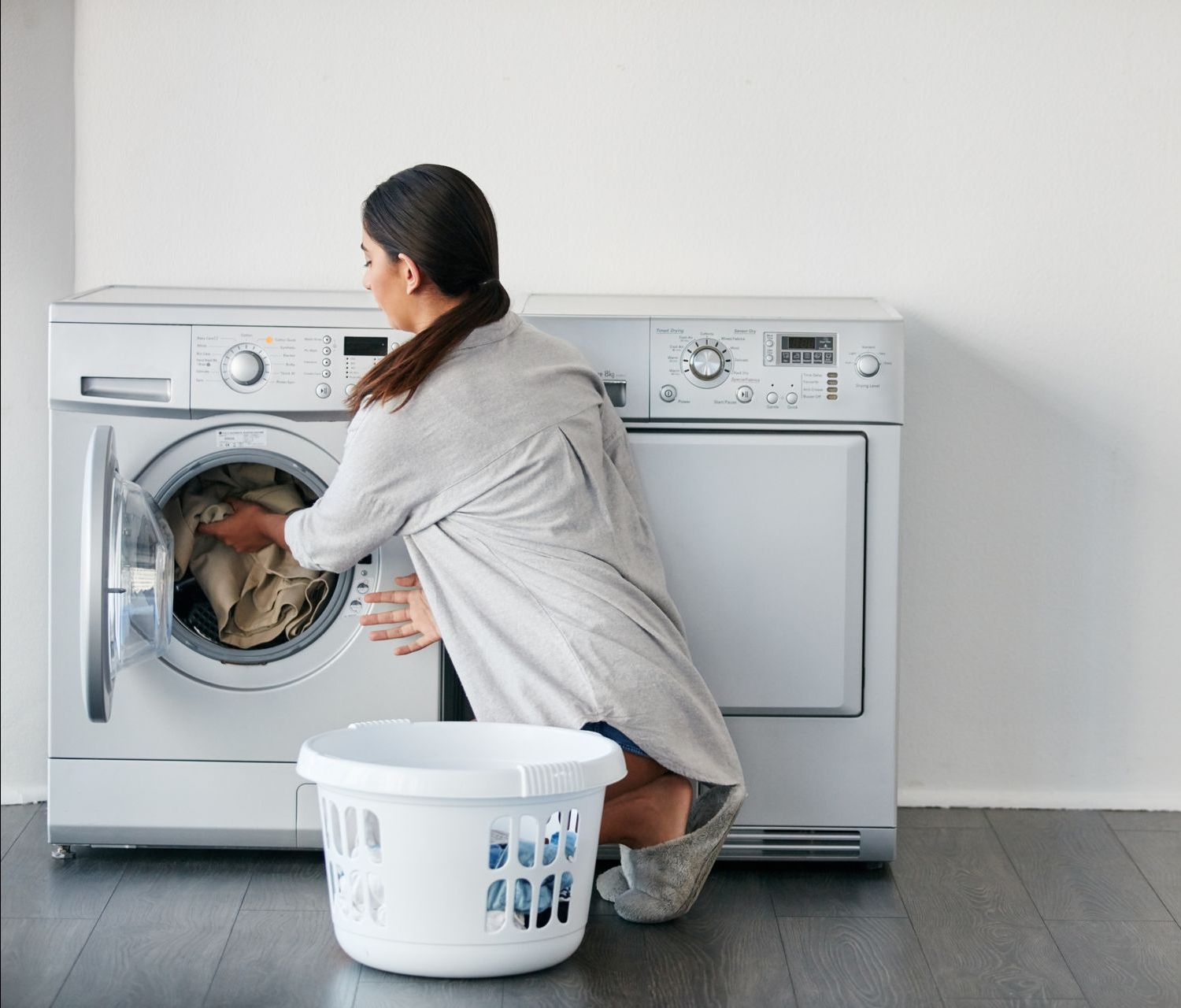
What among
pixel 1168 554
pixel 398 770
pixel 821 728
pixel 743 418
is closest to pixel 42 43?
pixel 743 418

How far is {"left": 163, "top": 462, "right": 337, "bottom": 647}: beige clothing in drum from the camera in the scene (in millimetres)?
2207

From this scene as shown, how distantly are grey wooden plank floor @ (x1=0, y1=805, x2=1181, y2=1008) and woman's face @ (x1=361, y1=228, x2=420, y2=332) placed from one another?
902 mm

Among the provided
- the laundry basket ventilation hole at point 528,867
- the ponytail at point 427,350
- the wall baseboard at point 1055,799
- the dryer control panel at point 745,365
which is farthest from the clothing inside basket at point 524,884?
the wall baseboard at point 1055,799

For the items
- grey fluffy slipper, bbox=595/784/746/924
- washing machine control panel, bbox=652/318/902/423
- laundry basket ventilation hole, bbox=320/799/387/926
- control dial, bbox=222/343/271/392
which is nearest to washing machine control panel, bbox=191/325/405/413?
control dial, bbox=222/343/271/392

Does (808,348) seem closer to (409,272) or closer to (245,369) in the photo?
(409,272)

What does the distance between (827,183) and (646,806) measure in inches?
49.2

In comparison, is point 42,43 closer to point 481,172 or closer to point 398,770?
point 481,172

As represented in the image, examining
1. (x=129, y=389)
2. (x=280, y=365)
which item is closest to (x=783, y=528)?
(x=280, y=365)

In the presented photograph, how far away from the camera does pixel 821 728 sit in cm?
227

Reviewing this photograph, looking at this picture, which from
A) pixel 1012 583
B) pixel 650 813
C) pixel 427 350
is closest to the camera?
pixel 427 350

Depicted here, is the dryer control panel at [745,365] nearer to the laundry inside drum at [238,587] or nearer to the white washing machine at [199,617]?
the white washing machine at [199,617]

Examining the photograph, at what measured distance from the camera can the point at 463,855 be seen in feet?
5.74

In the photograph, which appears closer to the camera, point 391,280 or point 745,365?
point 391,280

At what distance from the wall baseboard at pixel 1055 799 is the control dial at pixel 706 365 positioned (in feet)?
3.19
